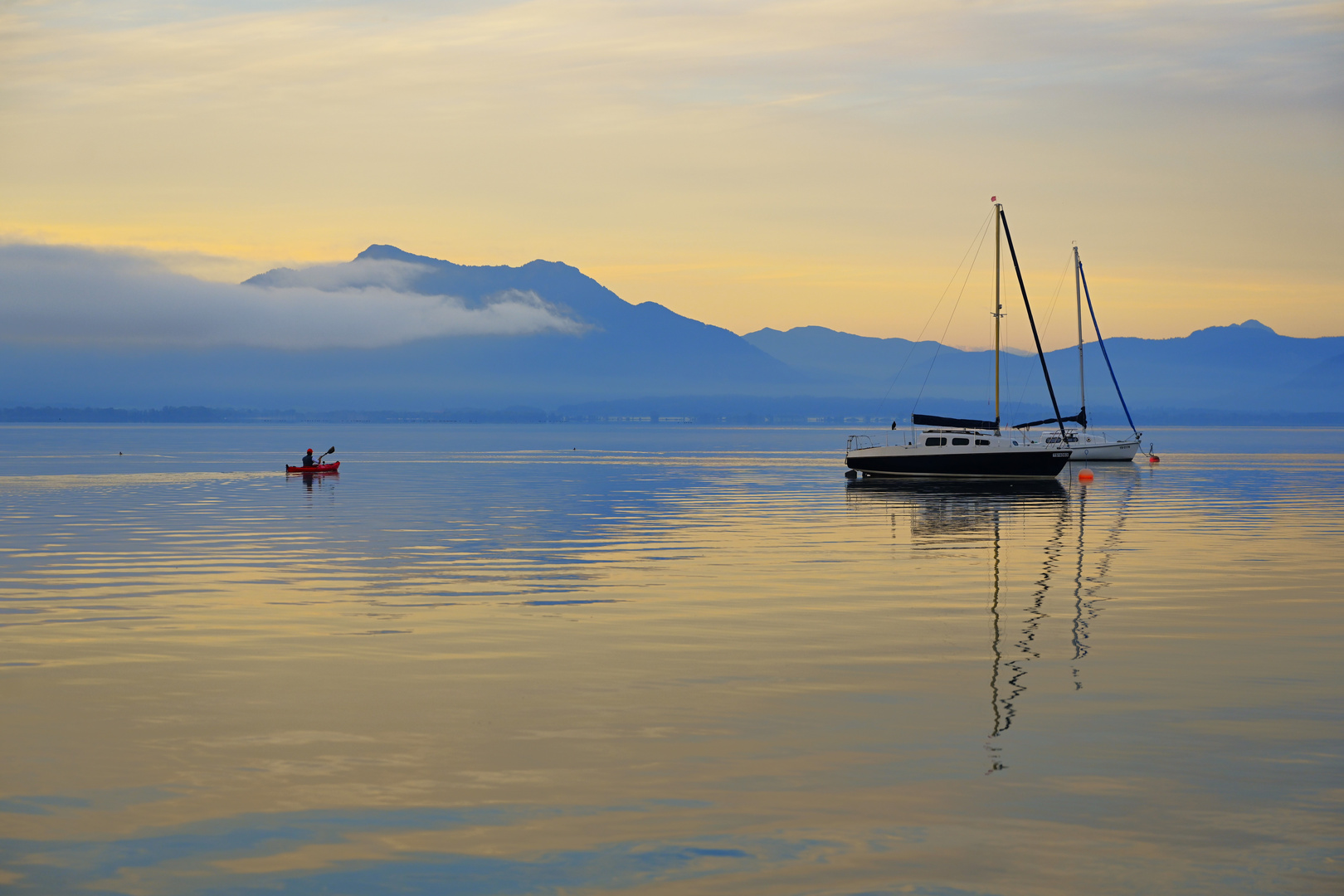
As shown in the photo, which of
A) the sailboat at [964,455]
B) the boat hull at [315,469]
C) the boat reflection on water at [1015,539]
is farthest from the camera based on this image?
the boat hull at [315,469]

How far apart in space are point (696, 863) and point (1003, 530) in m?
38.1

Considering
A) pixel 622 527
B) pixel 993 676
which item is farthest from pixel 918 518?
pixel 993 676

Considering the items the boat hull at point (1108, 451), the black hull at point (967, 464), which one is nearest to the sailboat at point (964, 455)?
the black hull at point (967, 464)

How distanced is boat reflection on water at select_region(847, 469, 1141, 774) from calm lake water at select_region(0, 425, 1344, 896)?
0.21 meters

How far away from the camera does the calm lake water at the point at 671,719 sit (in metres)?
11.7

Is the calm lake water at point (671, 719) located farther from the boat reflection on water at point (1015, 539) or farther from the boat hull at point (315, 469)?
the boat hull at point (315, 469)

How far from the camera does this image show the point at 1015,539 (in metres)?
44.3

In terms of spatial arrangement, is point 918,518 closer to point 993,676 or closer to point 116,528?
point 116,528

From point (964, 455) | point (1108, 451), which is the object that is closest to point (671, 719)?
point (964, 455)

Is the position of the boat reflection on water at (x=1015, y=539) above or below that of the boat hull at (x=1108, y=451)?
below

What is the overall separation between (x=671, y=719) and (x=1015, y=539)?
29505 mm

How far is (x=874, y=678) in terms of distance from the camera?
19922mm

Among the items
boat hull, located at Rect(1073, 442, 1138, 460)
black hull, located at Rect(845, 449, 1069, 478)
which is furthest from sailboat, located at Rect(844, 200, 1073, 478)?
boat hull, located at Rect(1073, 442, 1138, 460)

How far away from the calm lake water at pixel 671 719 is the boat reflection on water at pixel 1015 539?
0.21 meters
